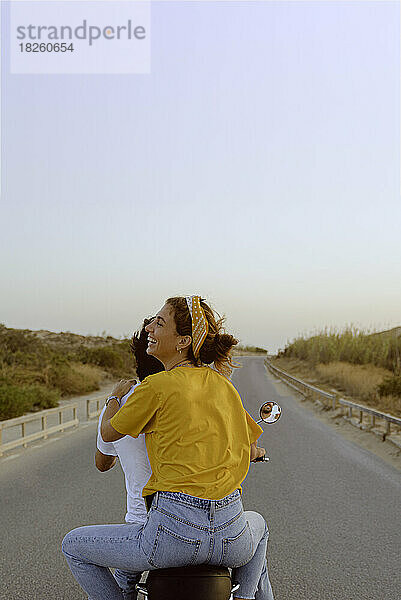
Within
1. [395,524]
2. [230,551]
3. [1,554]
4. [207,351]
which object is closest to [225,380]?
[207,351]

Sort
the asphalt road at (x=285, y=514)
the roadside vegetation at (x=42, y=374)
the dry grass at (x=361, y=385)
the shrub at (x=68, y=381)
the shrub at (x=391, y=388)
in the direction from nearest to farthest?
the asphalt road at (x=285, y=514) → the roadside vegetation at (x=42, y=374) → the dry grass at (x=361, y=385) → the shrub at (x=391, y=388) → the shrub at (x=68, y=381)

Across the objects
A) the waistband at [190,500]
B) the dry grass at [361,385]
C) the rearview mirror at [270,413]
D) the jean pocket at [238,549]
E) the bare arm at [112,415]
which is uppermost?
the bare arm at [112,415]

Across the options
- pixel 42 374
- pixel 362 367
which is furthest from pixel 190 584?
pixel 362 367

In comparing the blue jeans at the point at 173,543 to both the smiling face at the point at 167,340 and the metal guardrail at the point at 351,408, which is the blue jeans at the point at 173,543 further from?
the metal guardrail at the point at 351,408

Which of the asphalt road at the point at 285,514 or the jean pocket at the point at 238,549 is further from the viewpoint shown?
the asphalt road at the point at 285,514

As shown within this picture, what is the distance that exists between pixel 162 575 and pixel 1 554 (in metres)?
4.20

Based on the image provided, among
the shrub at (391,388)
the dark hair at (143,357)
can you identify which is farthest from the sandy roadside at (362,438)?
the dark hair at (143,357)

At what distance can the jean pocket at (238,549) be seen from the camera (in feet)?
9.27

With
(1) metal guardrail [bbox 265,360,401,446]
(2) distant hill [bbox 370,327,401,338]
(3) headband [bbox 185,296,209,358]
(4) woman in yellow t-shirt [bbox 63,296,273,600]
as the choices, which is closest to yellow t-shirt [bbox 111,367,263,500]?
(4) woman in yellow t-shirt [bbox 63,296,273,600]

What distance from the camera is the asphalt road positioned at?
574 centimetres

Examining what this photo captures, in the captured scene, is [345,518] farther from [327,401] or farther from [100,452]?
[327,401]

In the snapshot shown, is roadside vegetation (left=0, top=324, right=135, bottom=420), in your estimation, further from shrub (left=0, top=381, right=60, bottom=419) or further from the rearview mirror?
the rearview mirror

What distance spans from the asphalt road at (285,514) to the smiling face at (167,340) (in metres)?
3.03

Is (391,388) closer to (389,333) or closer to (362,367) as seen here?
(362,367)
